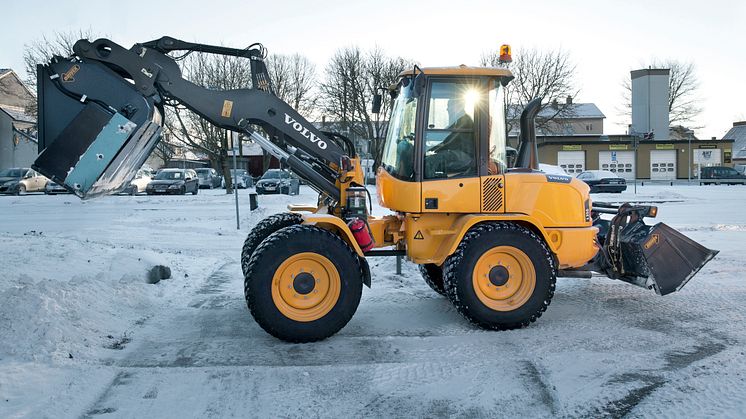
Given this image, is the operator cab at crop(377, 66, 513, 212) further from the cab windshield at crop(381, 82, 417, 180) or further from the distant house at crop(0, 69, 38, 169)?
the distant house at crop(0, 69, 38, 169)

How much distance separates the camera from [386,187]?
6746mm

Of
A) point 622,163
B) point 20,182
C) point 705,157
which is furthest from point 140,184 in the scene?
point 705,157

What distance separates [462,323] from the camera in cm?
643

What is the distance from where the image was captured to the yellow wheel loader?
5.77 metres

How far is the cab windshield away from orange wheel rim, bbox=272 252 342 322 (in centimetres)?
132

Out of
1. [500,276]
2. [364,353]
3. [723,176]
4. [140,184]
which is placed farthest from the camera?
[723,176]

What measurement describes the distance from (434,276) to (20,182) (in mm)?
30202

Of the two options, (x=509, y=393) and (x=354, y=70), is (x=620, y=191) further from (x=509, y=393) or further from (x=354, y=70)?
(x=509, y=393)

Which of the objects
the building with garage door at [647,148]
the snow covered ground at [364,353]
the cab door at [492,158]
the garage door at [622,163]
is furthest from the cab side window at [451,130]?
the garage door at [622,163]

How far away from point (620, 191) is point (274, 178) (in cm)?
1918

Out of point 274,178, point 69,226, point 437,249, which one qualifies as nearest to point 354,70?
point 274,178

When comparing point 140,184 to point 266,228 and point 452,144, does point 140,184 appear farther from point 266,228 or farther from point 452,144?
point 452,144

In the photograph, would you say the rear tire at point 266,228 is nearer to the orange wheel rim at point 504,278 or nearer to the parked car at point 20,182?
the orange wheel rim at point 504,278

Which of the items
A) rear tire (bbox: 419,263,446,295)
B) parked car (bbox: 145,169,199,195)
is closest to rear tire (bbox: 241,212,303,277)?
rear tire (bbox: 419,263,446,295)
